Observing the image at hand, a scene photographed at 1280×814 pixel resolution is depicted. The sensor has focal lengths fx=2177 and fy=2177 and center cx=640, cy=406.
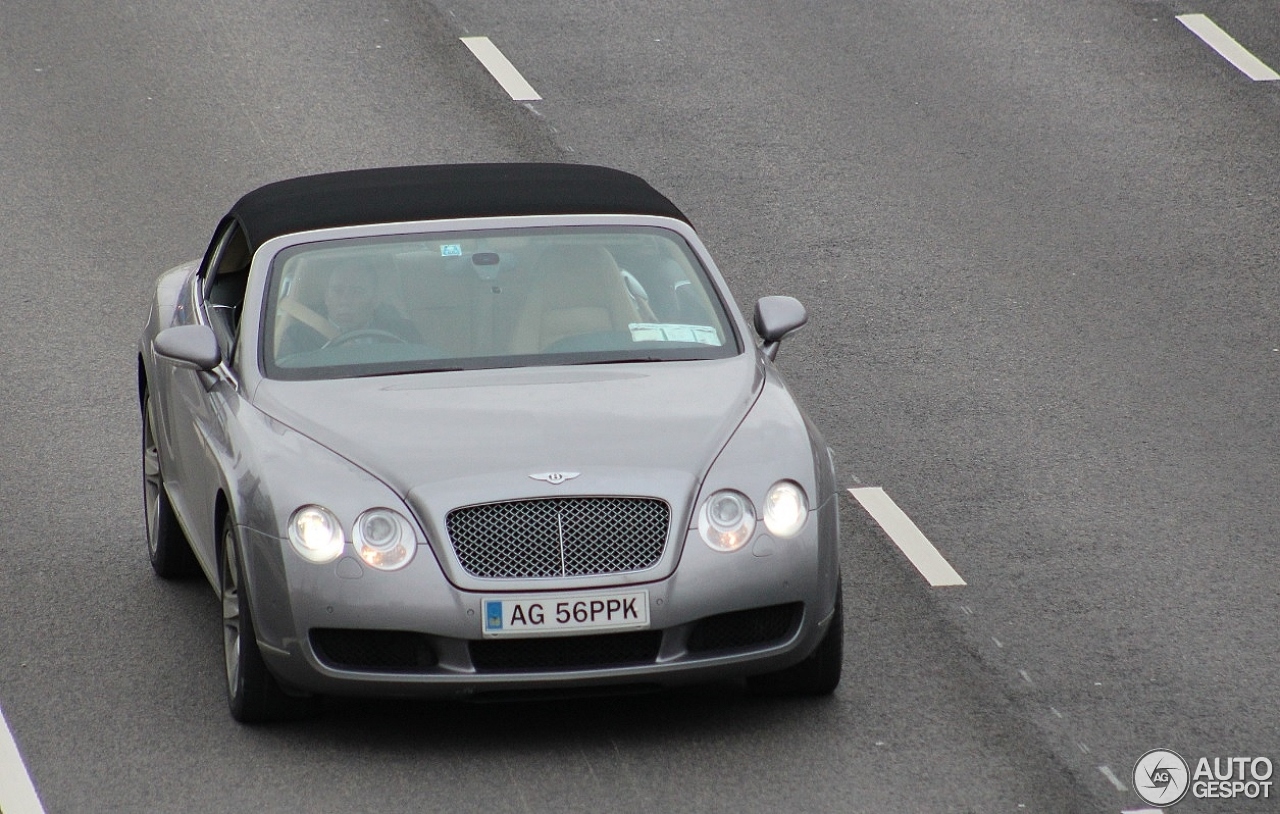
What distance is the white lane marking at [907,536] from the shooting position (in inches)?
335

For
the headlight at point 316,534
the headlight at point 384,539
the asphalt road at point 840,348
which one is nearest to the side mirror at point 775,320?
the asphalt road at point 840,348

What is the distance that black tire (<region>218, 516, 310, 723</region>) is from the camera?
6.91 metres

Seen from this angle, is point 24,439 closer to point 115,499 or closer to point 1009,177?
point 115,499

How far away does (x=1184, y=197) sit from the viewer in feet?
45.2

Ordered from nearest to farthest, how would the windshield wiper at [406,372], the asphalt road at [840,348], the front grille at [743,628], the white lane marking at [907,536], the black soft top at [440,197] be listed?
the front grille at [743,628] < the asphalt road at [840,348] < the windshield wiper at [406,372] < the black soft top at [440,197] < the white lane marking at [907,536]

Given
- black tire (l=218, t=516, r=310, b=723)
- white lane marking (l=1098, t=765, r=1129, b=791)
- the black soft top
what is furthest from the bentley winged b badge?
white lane marking (l=1098, t=765, r=1129, b=791)

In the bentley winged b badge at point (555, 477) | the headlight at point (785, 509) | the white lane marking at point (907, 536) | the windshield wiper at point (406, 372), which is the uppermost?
the bentley winged b badge at point (555, 477)

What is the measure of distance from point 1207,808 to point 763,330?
2.51 metres

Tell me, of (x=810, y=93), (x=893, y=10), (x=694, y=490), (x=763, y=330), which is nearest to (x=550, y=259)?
(x=763, y=330)

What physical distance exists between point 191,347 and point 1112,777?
339 cm

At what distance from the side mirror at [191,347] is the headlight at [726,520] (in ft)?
6.23

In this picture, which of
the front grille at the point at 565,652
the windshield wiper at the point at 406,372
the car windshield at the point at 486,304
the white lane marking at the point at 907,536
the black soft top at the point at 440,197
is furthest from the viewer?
the white lane marking at the point at 907,536

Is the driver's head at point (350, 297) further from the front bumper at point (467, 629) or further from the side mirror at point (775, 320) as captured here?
the side mirror at point (775, 320)

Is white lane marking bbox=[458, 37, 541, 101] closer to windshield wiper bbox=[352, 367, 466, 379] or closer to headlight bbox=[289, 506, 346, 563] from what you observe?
windshield wiper bbox=[352, 367, 466, 379]
